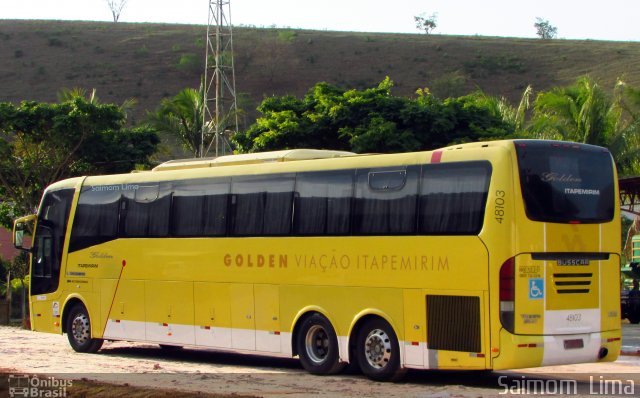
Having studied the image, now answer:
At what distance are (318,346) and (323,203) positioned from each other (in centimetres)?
228

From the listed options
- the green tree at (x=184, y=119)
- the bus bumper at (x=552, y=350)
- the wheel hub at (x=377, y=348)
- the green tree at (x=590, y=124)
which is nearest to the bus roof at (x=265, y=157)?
the wheel hub at (x=377, y=348)

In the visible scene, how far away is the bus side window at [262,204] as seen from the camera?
16.9 metres

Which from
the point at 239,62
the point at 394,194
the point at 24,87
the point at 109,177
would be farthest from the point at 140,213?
the point at 239,62

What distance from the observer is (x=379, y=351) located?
15328mm

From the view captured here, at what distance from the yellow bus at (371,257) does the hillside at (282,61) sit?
57617 millimetres

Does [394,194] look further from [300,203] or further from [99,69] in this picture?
[99,69]

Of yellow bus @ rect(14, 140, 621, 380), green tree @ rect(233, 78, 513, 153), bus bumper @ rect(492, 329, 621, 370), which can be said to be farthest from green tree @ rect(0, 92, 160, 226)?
bus bumper @ rect(492, 329, 621, 370)

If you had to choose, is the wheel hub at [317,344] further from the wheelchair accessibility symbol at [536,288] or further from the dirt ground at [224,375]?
the wheelchair accessibility symbol at [536,288]

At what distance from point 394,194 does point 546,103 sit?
69.9 ft

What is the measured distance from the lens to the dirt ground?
550 inches

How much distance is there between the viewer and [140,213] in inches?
772

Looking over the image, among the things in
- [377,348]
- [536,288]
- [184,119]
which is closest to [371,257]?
[377,348]

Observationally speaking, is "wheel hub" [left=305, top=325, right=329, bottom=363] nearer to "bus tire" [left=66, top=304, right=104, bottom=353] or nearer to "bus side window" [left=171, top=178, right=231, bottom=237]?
"bus side window" [left=171, top=178, right=231, bottom=237]

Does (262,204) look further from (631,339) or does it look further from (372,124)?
(372,124)
